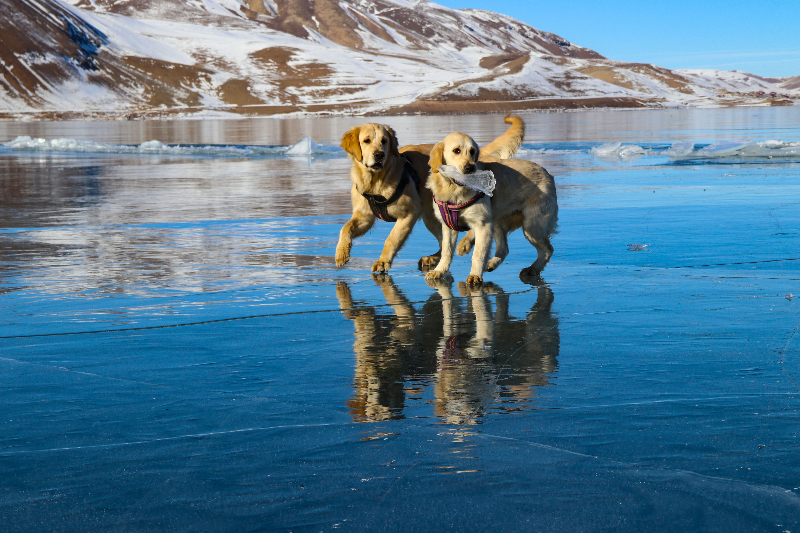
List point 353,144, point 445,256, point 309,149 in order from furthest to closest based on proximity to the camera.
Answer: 1. point 309,149
2. point 353,144
3. point 445,256

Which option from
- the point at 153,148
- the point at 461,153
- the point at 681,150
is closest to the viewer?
the point at 461,153

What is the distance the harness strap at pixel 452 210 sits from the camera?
247 inches

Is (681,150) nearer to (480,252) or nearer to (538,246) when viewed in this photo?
(538,246)

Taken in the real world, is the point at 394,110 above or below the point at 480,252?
above

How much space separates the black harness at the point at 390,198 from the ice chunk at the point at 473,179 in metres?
0.82

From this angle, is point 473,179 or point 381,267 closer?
point 473,179

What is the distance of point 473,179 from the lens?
245 inches

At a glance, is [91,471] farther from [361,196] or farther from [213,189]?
[213,189]

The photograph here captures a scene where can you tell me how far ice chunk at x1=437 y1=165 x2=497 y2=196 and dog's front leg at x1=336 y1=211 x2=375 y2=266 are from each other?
1.32m

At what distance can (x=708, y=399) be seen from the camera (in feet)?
11.2

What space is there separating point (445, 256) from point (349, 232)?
3.60 ft

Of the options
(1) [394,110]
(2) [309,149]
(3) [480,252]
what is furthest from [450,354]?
(1) [394,110]

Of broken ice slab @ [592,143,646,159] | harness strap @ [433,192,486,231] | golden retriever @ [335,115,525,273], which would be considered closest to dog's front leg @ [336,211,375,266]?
golden retriever @ [335,115,525,273]

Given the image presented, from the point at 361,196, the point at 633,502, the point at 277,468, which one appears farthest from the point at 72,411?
the point at 361,196
